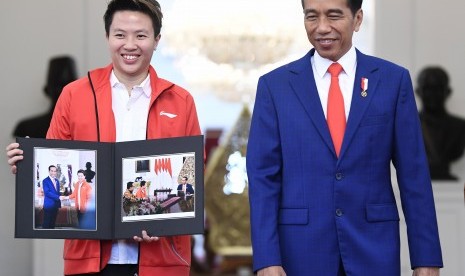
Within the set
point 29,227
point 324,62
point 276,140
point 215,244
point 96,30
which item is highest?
point 96,30

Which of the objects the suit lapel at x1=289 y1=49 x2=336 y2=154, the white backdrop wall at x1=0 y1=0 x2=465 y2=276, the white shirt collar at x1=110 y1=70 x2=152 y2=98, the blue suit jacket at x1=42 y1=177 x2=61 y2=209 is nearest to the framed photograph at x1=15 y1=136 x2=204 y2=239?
the blue suit jacket at x1=42 y1=177 x2=61 y2=209

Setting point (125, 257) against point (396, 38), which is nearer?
point (125, 257)

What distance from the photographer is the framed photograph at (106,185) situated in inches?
157

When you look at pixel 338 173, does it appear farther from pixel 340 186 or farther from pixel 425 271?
pixel 425 271

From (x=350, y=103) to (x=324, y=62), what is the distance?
0.17 m

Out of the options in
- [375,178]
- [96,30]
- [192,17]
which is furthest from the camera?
[192,17]

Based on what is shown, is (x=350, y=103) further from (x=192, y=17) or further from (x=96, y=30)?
(x=192, y=17)

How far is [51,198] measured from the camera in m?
4.02

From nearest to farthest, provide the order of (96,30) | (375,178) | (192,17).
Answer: (375,178) < (96,30) < (192,17)

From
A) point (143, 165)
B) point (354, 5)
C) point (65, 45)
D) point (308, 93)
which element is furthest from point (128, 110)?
point (65, 45)

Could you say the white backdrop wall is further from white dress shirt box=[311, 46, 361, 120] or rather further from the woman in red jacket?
white dress shirt box=[311, 46, 361, 120]

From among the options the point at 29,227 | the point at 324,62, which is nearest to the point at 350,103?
the point at 324,62

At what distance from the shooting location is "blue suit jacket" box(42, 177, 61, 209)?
4016 mm

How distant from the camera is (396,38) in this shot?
8.90 m
